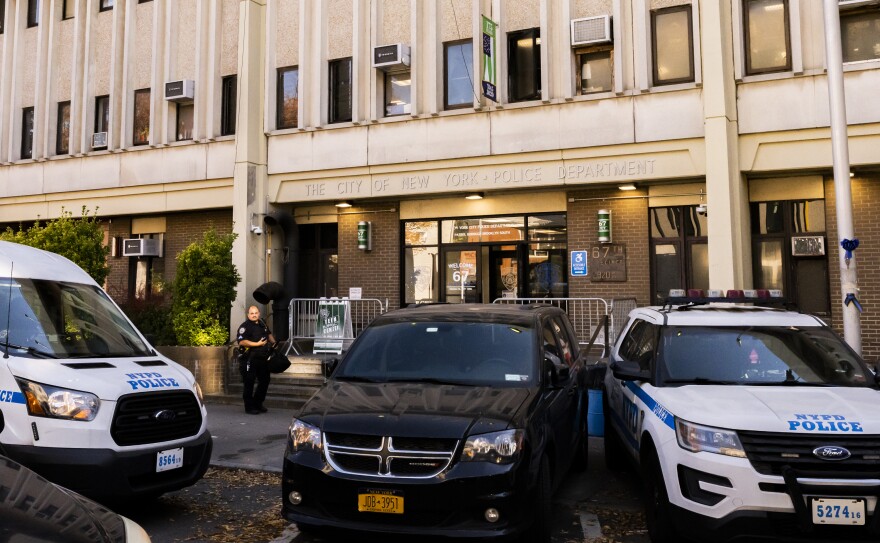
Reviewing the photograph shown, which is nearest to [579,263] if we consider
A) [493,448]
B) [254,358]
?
[254,358]

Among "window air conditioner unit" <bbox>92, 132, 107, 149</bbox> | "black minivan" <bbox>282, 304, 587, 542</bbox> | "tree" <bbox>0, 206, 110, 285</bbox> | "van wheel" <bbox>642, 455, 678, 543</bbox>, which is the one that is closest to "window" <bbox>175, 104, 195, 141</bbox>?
"window air conditioner unit" <bbox>92, 132, 107, 149</bbox>

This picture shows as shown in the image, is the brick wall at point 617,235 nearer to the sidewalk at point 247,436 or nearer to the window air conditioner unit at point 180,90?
the sidewalk at point 247,436

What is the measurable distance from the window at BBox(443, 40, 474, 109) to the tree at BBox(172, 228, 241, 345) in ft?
19.1

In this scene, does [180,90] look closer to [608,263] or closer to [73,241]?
[73,241]

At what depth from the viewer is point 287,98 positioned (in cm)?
1658

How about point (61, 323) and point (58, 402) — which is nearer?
point (58, 402)

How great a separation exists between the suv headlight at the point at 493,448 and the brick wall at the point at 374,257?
1159 centimetres

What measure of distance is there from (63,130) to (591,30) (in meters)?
14.9

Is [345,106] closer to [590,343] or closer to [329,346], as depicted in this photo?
[329,346]

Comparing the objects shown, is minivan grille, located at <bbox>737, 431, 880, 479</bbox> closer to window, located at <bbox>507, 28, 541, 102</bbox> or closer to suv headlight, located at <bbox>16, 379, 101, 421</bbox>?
suv headlight, located at <bbox>16, 379, 101, 421</bbox>

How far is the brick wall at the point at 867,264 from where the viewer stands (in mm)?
12656

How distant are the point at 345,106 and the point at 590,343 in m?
7.91

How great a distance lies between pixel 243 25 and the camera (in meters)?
16.4

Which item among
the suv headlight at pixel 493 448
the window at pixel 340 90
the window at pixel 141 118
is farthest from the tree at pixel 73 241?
the suv headlight at pixel 493 448
